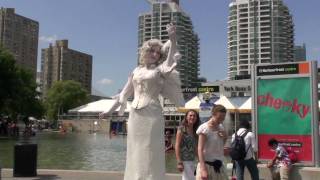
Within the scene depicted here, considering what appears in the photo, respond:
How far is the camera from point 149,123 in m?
6.87

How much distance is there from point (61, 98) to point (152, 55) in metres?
122

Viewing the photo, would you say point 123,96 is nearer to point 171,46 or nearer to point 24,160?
point 171,46

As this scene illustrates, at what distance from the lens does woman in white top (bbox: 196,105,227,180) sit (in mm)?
6248

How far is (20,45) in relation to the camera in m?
143

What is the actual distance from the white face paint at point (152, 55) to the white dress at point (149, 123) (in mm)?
126

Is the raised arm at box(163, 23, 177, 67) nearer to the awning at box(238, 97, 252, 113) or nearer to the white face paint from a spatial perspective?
the white face paint

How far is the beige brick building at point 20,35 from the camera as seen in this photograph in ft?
438

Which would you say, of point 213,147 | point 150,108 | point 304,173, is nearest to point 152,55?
point 150,108

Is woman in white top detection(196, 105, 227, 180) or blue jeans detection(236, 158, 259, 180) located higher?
woman in white top detection(196, 105, 227, 180)

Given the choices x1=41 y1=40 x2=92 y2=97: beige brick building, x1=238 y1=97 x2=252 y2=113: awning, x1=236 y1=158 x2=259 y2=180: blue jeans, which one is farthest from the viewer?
x1=41 y1=40 x2=92 y2=97: beige brick building

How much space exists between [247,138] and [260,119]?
7.31 feet

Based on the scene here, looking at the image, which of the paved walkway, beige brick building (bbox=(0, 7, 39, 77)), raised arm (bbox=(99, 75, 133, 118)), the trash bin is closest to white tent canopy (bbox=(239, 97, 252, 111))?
the paved walkway

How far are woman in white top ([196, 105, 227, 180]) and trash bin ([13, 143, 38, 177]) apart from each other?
7.64m

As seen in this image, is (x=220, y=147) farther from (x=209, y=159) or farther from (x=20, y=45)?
(x=20, y=45)
